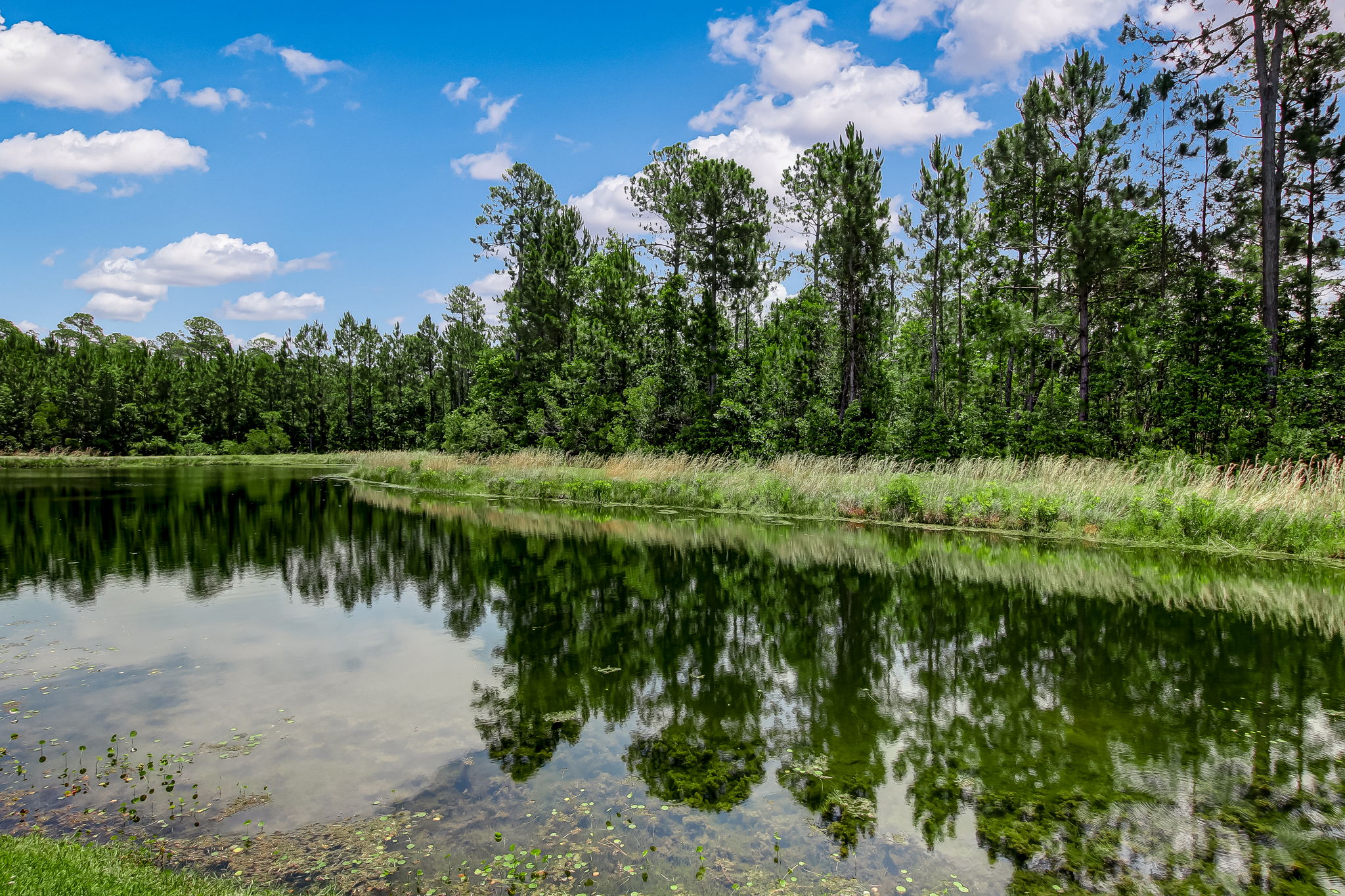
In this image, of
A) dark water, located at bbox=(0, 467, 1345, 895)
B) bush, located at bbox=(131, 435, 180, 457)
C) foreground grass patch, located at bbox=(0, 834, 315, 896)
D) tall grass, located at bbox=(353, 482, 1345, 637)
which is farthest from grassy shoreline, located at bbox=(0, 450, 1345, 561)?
bush, located at bbox=(131, 435, 180, 457)

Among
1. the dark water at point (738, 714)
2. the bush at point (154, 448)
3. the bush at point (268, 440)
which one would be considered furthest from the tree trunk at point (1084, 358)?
the bush at point (154, 448)

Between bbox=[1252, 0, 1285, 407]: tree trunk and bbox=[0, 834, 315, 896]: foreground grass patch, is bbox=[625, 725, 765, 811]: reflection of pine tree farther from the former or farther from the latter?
bbox=[1252, 0, 1285, 407]: tree trunk

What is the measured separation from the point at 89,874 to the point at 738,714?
4.66m

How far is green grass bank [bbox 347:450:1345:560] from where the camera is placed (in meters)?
13.3

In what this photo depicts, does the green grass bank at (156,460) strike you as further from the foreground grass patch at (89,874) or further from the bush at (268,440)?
the foreground grass patch at (89,874)

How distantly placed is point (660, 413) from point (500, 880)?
2868 centimetres

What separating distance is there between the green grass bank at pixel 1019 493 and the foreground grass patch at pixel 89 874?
16.0 m

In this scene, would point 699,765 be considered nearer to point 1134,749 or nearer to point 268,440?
point 1134,749

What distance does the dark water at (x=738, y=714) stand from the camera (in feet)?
14.3

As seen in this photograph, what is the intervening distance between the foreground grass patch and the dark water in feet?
1.68

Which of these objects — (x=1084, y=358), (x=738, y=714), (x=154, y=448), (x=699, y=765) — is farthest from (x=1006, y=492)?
(x=154, y=448)

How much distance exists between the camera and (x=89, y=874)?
372cm

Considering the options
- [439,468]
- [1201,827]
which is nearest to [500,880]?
[1201,827]

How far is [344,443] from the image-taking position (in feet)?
246
